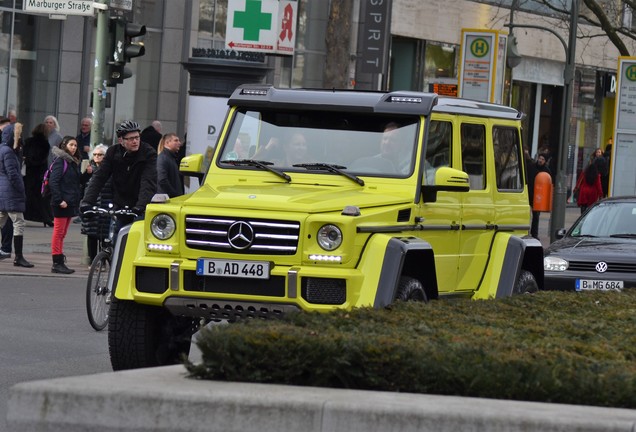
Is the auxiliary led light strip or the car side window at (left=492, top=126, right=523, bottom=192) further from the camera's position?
the car side window at (left=492, top=126, right=523, bottom=192)

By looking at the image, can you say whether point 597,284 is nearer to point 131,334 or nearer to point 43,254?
point 131,334

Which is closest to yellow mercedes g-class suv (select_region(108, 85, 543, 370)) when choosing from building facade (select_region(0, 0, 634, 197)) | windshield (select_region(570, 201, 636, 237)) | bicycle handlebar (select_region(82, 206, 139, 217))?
bicycle handlebar (select_region(82, 206, 139, 217))

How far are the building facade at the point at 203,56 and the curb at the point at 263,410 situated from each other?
1492cm

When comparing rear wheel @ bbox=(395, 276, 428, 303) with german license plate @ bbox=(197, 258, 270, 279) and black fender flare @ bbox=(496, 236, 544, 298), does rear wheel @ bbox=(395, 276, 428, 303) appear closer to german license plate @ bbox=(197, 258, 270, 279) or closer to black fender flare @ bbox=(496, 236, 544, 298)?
german license plate @ bbox=(197, 258, 270, 279)

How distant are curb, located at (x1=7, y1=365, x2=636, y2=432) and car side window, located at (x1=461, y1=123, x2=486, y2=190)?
580 cm

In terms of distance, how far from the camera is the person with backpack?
18.5 meters

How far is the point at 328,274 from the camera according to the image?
9719mm

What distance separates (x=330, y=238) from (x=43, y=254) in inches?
479

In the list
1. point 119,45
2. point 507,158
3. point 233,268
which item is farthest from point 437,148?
point 119,45

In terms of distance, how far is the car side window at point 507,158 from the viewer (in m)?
12.8

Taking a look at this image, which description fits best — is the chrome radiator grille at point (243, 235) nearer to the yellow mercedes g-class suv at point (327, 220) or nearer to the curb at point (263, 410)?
the yellow mercedes g-class suv at point (327, 220)

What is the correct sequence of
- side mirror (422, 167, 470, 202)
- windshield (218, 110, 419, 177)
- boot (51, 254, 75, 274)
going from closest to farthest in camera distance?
1. side mirror (422, 167, 470, 202)
2. windshield (218, 110, 419, 177)
3. boot (51, 254, 75, 274)

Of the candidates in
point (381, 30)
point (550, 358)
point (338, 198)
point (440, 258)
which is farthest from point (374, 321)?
point (381, 30)

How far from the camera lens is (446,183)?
434 inches
